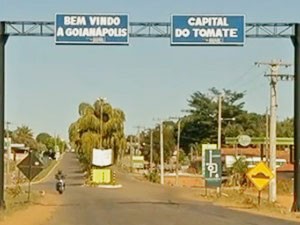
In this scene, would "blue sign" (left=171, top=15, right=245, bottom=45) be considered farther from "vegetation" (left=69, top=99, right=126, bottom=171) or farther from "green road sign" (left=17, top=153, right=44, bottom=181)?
"vegetation" (left=69, top=99, right=126, bottom=171)

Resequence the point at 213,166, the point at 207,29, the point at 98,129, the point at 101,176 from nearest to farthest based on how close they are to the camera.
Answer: the point at 207,29
the point at 213,166
the point at 101,176
the point at 98,129

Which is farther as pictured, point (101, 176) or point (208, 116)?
point (208, 116)

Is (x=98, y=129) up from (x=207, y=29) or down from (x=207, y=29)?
down

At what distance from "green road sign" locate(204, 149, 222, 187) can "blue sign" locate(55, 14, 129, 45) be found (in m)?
21.7

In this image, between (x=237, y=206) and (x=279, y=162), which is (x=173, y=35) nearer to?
(x=237, y=206)

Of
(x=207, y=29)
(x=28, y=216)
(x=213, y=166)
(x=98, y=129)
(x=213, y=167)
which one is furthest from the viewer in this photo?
(x=98, y=129)

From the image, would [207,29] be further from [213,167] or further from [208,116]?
[208,116]

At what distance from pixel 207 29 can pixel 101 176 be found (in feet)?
137

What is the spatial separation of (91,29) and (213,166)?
23.4 meters

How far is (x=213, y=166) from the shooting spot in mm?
55062

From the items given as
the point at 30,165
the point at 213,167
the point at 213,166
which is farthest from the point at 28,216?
the point at 213,167

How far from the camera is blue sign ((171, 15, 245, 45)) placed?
33.7 meters

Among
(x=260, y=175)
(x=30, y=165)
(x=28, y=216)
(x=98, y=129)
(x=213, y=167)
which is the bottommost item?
(x=28, y=216)

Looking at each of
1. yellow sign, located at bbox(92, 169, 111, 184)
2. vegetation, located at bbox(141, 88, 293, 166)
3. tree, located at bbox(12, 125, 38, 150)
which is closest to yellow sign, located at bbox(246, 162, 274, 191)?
yellow sign, located at bbox(92, 169, 111, 184)
